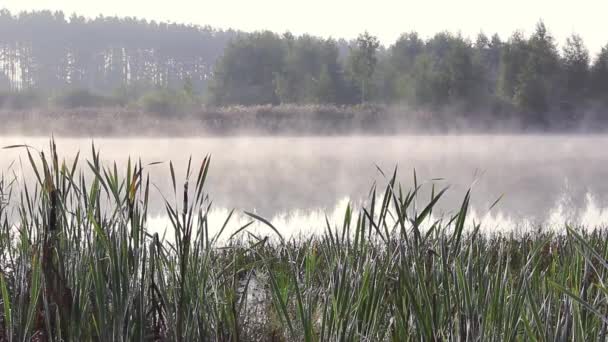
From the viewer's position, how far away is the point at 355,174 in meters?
13.5

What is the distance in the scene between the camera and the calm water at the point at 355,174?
330 inches

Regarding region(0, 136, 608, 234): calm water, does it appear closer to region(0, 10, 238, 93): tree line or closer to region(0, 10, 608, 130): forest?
region(0, 10, 608, 130): forest

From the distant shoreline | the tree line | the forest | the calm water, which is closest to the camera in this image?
the calm water

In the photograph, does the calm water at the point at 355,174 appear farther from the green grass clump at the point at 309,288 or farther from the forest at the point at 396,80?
the forest at the point at 396,80

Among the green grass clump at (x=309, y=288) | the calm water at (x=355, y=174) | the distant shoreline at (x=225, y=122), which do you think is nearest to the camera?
the green grass clump at (x=309, y=288)

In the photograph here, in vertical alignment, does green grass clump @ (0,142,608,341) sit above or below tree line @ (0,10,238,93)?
below

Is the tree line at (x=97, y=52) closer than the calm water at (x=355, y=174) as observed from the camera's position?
No

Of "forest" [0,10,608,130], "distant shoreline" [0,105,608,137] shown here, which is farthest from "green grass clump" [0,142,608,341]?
"forest" [0,10,608,130]

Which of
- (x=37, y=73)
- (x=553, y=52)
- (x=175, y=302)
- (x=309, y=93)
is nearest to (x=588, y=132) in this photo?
(x=553, y=52)

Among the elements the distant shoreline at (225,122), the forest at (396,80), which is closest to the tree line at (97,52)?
the forest at (396,80)

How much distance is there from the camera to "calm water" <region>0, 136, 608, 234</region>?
839 cm

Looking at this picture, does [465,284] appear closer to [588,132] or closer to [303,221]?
[303,221]

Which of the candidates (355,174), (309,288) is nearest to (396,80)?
(355,174)

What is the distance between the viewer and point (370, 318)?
1.54m
